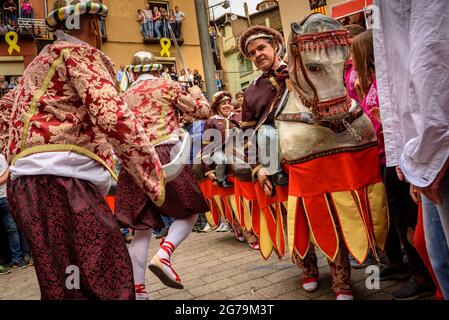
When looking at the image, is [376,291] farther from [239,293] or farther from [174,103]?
[174,103]

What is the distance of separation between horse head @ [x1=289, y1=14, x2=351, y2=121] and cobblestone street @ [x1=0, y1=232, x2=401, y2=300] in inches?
50.5

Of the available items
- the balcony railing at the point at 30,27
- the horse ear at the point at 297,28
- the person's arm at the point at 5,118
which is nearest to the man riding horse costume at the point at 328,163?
the horse ear at the point at 297,28

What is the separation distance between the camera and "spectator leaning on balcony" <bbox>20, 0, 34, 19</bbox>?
16.4 m

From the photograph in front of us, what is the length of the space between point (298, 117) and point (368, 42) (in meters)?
0.72

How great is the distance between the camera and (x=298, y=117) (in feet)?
8.23

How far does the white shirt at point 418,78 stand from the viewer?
1163 mm

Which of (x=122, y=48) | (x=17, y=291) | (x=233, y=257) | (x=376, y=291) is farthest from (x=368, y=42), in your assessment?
(x=122, y=48)

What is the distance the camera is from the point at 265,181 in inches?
115

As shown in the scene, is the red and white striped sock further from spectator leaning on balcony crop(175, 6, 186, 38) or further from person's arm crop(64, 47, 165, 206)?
spectator leaning on balcony crop(175, 6, 186, 38)

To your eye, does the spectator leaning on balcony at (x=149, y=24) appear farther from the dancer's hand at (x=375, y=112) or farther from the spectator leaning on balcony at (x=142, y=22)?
the dancer's hand at (x=375, y=112)

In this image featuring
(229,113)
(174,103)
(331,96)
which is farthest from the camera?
(229,113)

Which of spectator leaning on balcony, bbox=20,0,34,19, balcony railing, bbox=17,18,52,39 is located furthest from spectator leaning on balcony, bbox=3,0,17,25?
balcony railing, bbox=17,18,52,39
